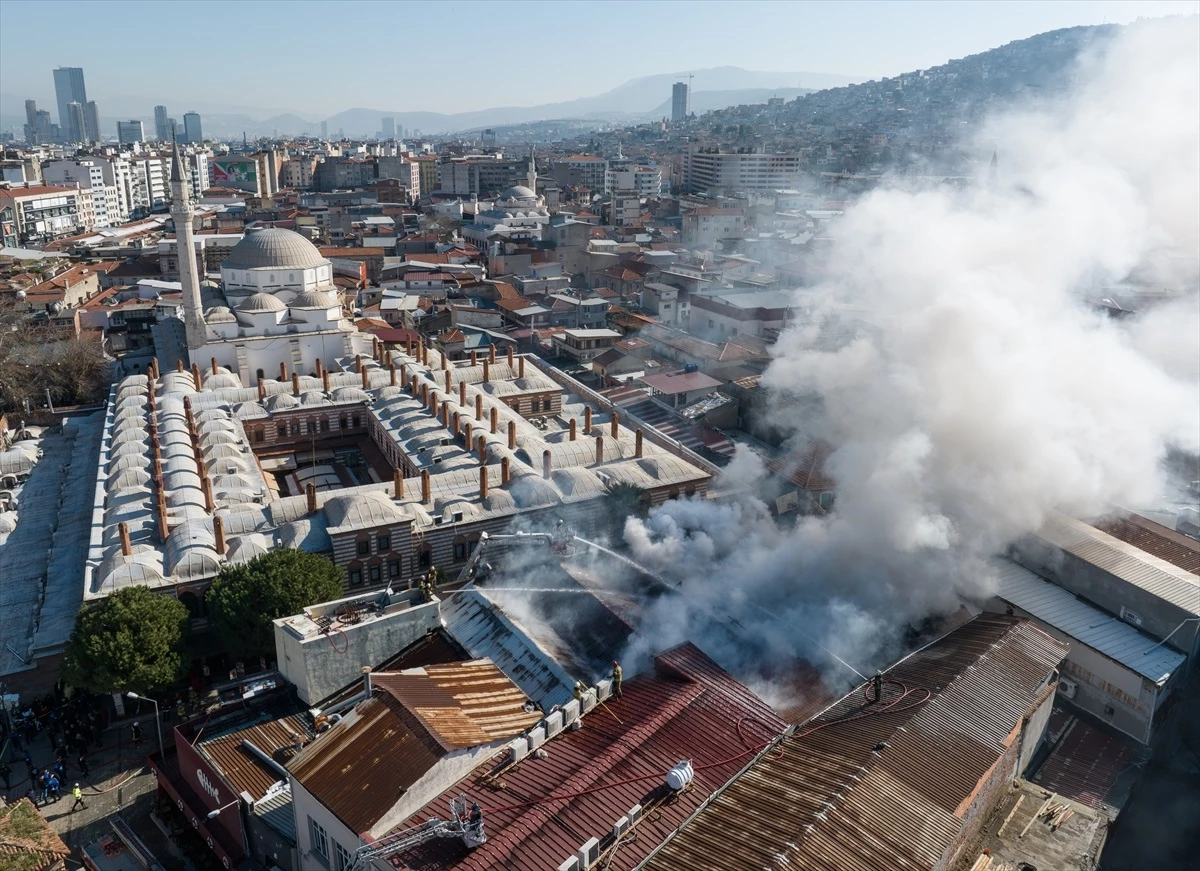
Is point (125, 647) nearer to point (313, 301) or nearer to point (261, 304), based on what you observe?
point (261, 304)

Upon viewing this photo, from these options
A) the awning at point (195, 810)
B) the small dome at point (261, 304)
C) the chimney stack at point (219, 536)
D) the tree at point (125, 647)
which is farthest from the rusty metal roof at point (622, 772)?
the small dome at point (261, 304)

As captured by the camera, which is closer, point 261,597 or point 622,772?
point 622,772

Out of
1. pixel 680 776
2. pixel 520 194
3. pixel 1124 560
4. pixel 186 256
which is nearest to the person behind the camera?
pixel 680 776

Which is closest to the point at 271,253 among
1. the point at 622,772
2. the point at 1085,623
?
the point at 622,772

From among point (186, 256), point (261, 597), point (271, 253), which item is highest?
point (186, 256)

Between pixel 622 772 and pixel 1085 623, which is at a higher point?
pixel 622 772
